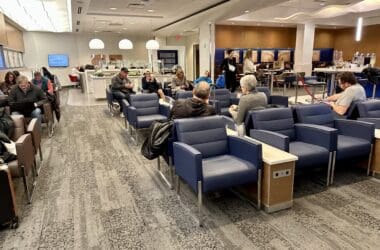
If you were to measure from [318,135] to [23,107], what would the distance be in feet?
15.7

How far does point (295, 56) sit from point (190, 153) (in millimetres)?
12122

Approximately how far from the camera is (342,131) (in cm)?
359

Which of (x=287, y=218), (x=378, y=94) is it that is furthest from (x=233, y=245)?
(x=378, y=94)

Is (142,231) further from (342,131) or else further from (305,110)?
(342,131)

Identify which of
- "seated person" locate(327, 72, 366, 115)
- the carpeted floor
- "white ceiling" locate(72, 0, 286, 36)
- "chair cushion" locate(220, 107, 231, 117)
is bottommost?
the carpeted floor

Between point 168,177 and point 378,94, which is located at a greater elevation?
point 378,94

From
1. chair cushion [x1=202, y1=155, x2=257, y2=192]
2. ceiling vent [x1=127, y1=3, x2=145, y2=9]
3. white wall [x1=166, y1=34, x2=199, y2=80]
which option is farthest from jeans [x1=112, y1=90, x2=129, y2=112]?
white wall [x1=166, y1=34, x2=199, y2=80]

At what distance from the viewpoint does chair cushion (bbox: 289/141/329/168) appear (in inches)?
114

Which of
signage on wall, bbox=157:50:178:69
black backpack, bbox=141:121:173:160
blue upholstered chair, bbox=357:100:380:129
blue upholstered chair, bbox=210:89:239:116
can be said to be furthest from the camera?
signage on wall, bbox=157:50:178:69

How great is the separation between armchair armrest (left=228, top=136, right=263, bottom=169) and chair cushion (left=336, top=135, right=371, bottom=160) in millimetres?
1152

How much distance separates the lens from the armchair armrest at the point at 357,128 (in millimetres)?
3274

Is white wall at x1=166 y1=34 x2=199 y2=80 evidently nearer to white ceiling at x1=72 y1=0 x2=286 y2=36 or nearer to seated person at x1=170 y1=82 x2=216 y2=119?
white ceiling at x1=72 y1=0 x2=286 y2=36

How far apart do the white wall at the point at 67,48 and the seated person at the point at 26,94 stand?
→ 1058cm

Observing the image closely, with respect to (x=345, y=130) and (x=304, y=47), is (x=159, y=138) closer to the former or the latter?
(x=345, y=130)
